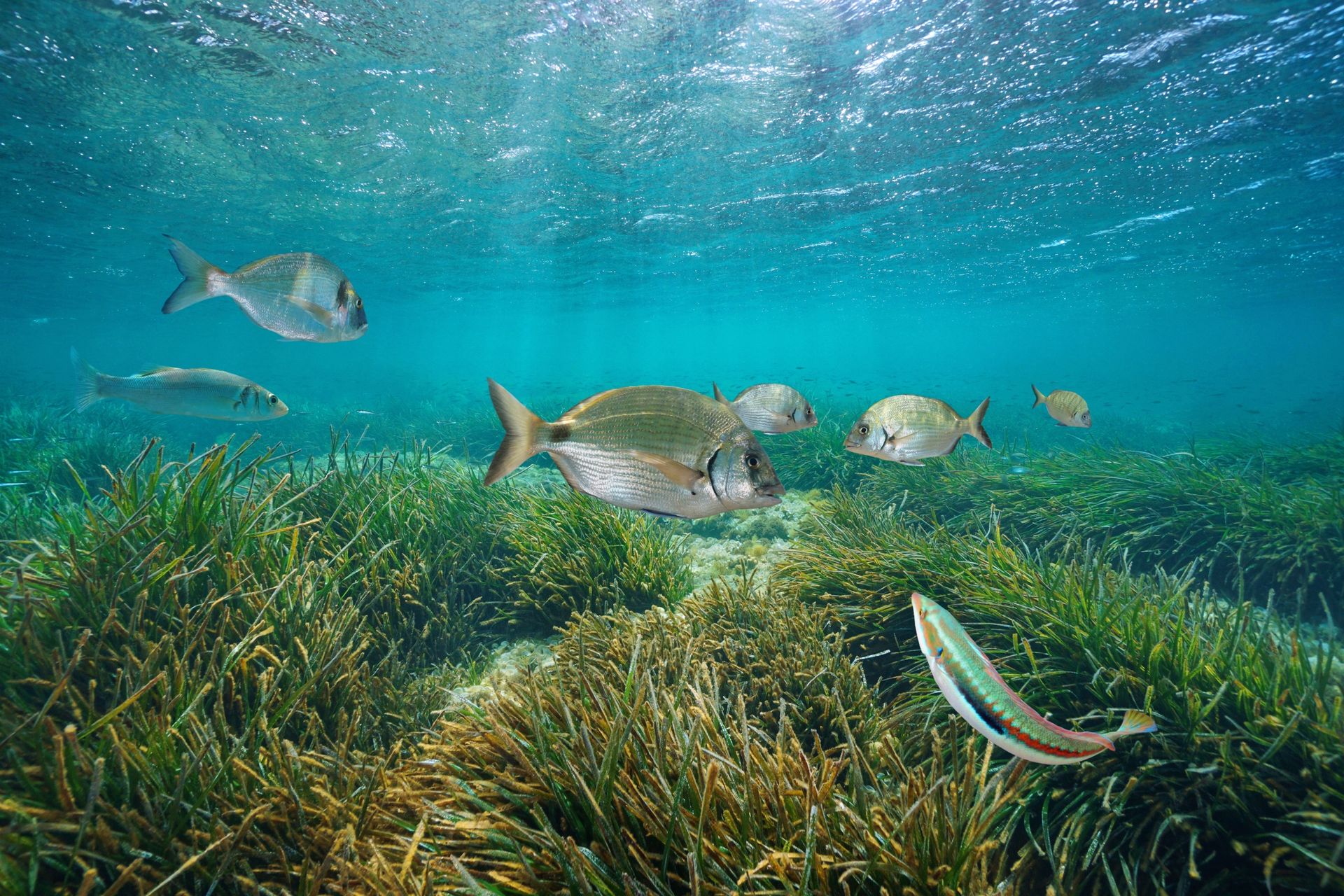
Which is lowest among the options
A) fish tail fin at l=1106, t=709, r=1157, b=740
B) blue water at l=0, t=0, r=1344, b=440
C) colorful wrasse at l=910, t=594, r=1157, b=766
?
fish tail fin at l=1106, t=709, r=1157, b=740

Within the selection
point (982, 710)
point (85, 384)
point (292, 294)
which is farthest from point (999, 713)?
point (85, 384)

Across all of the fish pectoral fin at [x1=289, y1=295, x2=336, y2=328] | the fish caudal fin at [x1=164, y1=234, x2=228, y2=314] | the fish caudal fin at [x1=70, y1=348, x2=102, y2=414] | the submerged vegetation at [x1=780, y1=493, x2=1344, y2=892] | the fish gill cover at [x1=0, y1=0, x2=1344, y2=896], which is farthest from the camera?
the fish caudal fin at [x1=70, y1=348, x2=102, y2=414]

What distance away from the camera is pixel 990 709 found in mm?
1740

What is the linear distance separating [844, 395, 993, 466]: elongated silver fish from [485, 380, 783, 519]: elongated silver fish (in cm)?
228

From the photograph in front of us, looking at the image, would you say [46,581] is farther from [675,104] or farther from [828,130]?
[828,130]

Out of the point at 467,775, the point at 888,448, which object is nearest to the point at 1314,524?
the point at 888,448

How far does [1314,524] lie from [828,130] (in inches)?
560

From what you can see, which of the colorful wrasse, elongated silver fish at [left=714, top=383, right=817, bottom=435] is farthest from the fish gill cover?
elongated silver fish at [left=714, top=383, right=817, bottom=435]

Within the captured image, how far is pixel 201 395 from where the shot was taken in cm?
527

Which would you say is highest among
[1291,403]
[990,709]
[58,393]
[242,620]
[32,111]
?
[32,111]

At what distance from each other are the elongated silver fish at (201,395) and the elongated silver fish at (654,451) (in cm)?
435

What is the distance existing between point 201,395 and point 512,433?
5.11m

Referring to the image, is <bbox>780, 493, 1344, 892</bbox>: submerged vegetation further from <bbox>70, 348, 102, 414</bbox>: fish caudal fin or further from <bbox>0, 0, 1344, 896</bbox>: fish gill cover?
<bbox>70, 348, 102, 414</bbox>: fish caudal fin

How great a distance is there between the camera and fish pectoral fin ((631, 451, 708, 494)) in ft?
7.03
